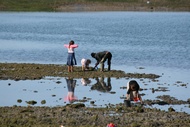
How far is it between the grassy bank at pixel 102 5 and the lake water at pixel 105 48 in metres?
11.6

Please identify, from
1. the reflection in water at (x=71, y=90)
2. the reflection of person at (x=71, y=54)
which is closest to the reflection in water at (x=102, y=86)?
the reflection in water at (x=71, y=90)

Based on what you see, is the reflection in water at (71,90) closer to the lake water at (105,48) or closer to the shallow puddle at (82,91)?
the shallow puddle at (82,91)

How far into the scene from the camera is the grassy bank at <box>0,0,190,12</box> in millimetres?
110812

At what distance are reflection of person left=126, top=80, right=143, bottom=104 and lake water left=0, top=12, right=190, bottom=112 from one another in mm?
1064

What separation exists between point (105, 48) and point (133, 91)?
89.6 ft

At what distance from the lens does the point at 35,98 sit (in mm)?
25406

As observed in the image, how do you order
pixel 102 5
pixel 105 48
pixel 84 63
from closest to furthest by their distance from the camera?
pixel 84 63, pixel 105 48, pixel 102 5

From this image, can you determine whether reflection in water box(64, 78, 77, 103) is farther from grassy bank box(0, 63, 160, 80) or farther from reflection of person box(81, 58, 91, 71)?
reflection of person box(81, 58, 91, 71)

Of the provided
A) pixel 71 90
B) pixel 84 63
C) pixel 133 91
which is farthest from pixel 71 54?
pixel 133 91

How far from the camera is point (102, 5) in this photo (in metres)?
112

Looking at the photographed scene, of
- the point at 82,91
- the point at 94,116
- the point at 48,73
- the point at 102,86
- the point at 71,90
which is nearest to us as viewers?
the point at 94,116

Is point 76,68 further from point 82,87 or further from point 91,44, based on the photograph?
point 91,44

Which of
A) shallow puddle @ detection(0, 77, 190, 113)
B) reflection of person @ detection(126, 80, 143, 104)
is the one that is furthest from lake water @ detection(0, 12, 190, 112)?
reflection of person @ detection(126, 80, 143, 104)

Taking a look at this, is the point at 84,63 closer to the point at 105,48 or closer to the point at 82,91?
the point at 82,91
